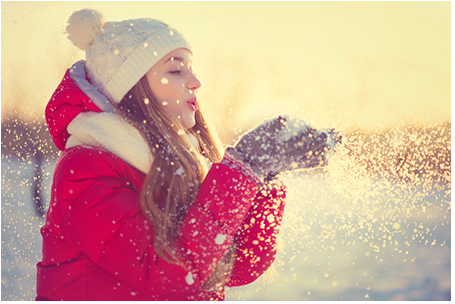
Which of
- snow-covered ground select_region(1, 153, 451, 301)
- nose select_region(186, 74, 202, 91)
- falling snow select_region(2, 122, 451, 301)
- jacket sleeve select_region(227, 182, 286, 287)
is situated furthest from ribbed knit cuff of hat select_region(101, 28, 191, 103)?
snow-covered ground select_region(1, 153, 451, 301)

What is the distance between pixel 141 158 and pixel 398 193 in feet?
13.6

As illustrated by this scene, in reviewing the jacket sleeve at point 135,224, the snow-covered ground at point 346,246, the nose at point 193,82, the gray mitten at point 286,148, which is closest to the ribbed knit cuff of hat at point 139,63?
the nose at point 193,82

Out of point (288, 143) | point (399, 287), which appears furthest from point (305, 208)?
point (288, 143)

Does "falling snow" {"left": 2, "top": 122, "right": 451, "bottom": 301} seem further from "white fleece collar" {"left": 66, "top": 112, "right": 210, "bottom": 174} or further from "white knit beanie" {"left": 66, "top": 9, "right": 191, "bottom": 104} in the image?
"white fleece collar" {"left": 66, "top": 112, "right": 210, "bottom": 174}

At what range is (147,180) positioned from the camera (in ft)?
4.79

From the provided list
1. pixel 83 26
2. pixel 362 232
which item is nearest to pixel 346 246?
pixel 362 232

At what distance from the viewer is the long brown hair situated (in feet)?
4.51

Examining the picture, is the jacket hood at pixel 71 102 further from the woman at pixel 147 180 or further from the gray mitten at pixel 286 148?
the gray mitten at pixel 286 148

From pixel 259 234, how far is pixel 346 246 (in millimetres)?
4162

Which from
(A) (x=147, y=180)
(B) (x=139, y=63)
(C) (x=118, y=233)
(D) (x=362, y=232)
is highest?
(D) (x=362, y=232)

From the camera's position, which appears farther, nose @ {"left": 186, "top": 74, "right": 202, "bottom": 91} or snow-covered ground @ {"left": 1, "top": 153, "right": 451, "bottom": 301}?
snow-covered ground @ {"left": 1, "top": 153, "right": 451, "bottom": 301}

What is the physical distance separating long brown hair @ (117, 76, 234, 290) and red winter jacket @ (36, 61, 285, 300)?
0.04 meters

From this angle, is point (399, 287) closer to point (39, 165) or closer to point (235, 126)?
point (235, 126)

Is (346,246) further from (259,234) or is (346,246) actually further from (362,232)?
(259,234)
